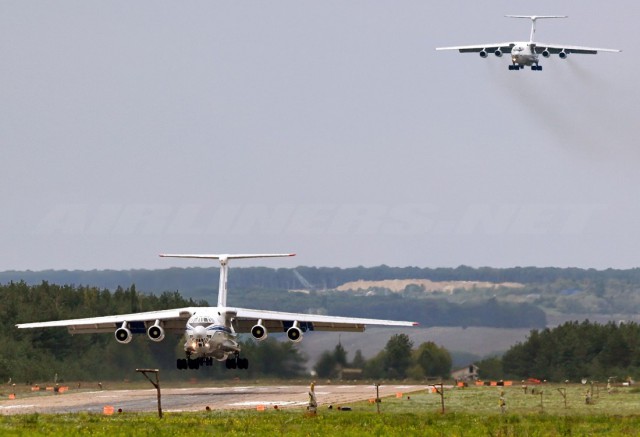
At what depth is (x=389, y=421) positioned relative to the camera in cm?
3988

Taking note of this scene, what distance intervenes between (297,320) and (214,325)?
4862 millimetres

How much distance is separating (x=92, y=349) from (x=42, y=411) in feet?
77.0

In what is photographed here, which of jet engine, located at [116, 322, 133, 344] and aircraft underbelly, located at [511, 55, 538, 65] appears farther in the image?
aircraft underbelly, located at [511, 55, 538, 65]

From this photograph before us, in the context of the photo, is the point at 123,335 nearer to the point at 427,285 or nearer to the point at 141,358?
the point at 141,358

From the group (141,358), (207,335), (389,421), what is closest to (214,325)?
(207,335)

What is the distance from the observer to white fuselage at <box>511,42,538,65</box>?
251 ft

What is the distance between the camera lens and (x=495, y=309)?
263ft

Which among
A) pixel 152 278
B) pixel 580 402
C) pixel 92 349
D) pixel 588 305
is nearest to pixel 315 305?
pixel 152 278

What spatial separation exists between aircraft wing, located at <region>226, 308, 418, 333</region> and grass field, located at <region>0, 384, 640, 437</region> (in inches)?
478

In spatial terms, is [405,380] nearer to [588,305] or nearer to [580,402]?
[580,402]

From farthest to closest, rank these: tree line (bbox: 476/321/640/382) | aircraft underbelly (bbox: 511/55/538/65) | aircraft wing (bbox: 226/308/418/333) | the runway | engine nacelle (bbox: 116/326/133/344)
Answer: aircraft underbelly (bbox: 511/55/538/65) < tree line (bbox: 476/321/640/382) < engine nacelle (bbox: 116/326/133/344) < aircraft wing (bbox: 226/308/418/333) < the runway

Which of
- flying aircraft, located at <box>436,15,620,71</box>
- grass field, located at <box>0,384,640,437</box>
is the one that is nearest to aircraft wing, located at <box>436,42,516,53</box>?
flying aircraft, located at <box>436,15,620,71</box>

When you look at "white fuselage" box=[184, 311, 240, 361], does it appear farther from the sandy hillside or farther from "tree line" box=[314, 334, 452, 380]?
the sandy hillside

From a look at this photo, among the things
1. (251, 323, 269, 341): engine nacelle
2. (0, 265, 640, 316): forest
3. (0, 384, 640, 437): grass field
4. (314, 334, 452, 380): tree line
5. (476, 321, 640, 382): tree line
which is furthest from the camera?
(0, 265, 640, 316): forest
